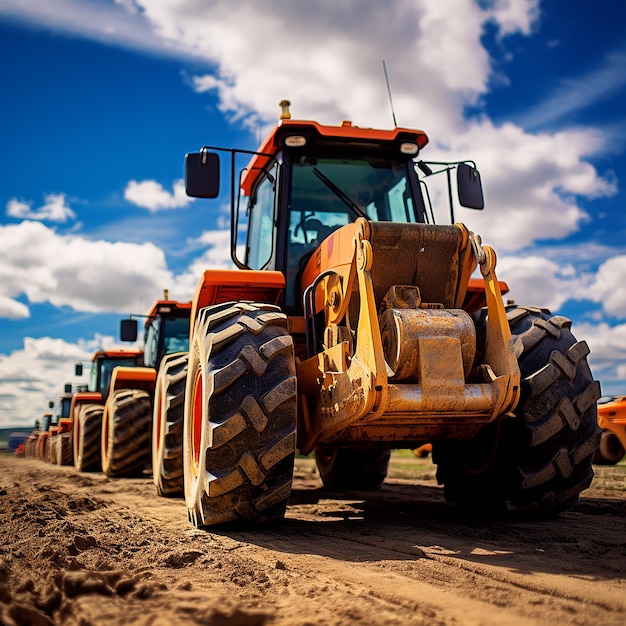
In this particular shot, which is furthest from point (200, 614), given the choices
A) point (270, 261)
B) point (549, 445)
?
point (270, 261)

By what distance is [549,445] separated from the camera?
483 centimetres

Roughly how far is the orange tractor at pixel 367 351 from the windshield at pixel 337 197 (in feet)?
0.04

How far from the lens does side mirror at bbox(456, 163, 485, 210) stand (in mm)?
5988

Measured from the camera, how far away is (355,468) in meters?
8.55

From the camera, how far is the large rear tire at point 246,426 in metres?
4.30

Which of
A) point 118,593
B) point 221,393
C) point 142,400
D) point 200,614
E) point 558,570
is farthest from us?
point 142,400

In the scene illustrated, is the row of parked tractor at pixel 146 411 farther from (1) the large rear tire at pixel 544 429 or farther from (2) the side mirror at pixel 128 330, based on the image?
(1) the large rear tire at pixel 544 429

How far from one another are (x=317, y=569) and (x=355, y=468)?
5152 millimetres

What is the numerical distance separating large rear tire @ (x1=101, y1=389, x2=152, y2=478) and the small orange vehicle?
7.06 m

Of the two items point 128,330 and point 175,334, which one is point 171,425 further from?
point 128,330

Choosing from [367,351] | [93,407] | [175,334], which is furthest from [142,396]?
[367,351]

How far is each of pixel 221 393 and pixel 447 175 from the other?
292cm

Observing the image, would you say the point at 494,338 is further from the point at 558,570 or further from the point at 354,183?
the point at 354,183

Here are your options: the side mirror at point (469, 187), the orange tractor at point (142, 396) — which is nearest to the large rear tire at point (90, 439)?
the orange tractor at point (142, 396)
